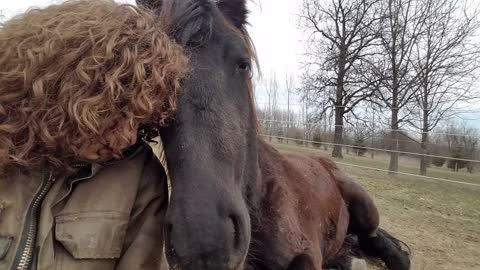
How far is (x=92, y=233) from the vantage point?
1.22 m

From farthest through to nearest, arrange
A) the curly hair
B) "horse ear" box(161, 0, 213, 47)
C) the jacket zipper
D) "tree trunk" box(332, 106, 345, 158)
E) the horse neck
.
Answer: "tree trunk" box(332, 106, 345, 158), the horse neck, "horse ear" box(161, 0, 213, 47), the curly hair, the jacket zipper

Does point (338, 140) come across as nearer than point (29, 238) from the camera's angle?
No

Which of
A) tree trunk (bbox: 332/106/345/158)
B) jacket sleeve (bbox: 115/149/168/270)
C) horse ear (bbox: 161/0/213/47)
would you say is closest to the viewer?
jacket sleeve (bbox: 115/149/168/270)

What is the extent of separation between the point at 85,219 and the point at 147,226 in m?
0.22

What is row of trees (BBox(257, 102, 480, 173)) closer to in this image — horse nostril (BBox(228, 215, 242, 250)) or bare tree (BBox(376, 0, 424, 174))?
bare tree (BBox(376, 0, 424, 174))

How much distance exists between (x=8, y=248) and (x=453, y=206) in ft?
28.7

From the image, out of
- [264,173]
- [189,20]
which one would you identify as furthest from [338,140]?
[189,20]

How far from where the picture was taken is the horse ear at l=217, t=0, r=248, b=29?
2020 millimetres

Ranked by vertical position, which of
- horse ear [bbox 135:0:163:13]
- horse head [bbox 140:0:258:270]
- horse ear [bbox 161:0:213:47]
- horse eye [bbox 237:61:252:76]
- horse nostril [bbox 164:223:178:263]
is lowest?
horse nostril [bbox 164:223:178:263]

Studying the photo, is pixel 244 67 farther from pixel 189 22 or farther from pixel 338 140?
pixel 338 140

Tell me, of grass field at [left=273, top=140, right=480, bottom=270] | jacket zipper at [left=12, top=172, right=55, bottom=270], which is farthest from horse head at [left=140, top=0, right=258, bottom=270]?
grass field at [left=273, top=140, right=480, bottom=270]

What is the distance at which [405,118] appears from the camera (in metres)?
15.6

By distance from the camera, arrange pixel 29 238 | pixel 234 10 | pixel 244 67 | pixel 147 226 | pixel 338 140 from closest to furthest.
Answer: pixel 29 238 < pixel 147 226 < pixel 244 67 < pixel 234 10 < pixel 338 140

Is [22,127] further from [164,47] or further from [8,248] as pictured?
[164,47]
